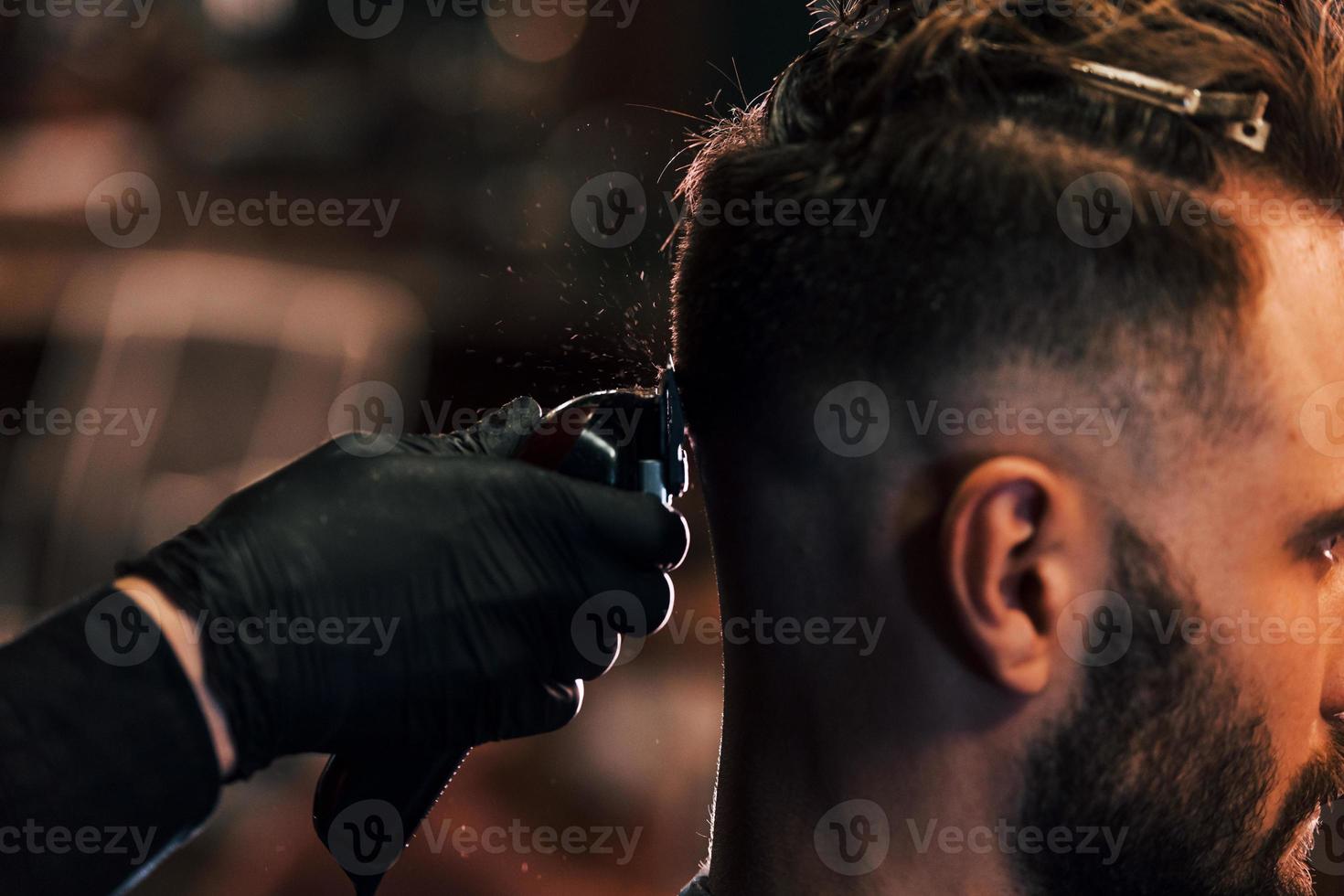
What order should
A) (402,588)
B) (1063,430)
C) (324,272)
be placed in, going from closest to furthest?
(1063,430) → (402,588) → (324,272)

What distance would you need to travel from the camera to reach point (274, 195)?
15.1 ft

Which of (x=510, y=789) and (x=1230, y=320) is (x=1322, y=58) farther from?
(x=510, y=789)

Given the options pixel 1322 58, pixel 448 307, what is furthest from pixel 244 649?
pixel 448 307

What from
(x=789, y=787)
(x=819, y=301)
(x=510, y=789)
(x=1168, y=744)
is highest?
(x=819, y=301)

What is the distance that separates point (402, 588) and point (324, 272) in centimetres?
329

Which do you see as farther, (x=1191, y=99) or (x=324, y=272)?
(x=324, y=272)

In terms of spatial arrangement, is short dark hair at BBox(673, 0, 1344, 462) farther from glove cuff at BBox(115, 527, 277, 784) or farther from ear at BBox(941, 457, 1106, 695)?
glove cuff at BBox(115, 527, 277, 784)

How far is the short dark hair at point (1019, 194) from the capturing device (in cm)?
111

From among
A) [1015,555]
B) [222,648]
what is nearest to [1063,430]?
[1015,555]

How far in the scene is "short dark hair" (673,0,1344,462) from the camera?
111 centimetres

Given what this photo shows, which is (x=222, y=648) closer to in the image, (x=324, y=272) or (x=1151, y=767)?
(x=1151, y=767)

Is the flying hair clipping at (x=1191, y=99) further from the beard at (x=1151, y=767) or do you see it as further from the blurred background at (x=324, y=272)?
the blurred background at (x=324, y=272)

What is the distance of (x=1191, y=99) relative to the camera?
1130mm

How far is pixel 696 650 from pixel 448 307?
55.8 inches
